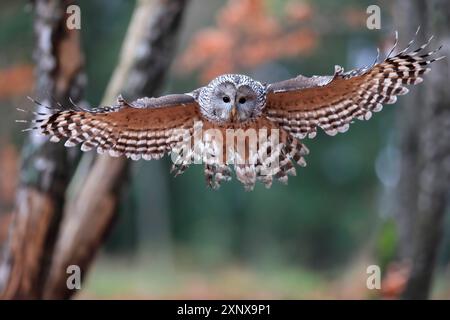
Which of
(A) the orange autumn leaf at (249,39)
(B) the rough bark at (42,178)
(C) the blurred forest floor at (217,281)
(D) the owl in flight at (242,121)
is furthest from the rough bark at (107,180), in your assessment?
(C) the blurred forest floor at (217,281)

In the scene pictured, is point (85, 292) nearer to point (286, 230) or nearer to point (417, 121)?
point (286, 230)

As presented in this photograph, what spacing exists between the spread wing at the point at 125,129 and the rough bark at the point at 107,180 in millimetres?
1460

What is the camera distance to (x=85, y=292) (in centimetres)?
961

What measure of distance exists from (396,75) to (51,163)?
2.10m

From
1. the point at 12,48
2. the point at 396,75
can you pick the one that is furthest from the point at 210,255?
the point at 396,75

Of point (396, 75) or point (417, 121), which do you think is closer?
point (396, 75)

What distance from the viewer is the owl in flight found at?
9.11 ft

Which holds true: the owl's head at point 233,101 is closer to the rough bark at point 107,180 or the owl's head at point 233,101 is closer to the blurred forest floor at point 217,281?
the rough bark at point 107,180

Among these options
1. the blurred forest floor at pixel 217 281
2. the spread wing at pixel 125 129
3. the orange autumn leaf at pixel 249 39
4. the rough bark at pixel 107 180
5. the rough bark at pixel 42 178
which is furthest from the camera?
the blurred forest floor at pixel 217 281

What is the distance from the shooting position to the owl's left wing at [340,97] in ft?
9.20

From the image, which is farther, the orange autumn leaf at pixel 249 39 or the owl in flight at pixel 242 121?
the orange autumn leaf at pixel 249 39

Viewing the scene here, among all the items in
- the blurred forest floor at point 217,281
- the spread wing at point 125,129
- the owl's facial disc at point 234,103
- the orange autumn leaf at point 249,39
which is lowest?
the spread wing at point 125,129

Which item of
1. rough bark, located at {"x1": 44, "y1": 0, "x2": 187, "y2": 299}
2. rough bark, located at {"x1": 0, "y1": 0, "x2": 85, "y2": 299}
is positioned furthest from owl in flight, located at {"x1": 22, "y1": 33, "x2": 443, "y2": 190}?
rough bark, located at {"x1": 44, "y1": 0, "x2": 187, "y2": 299}
